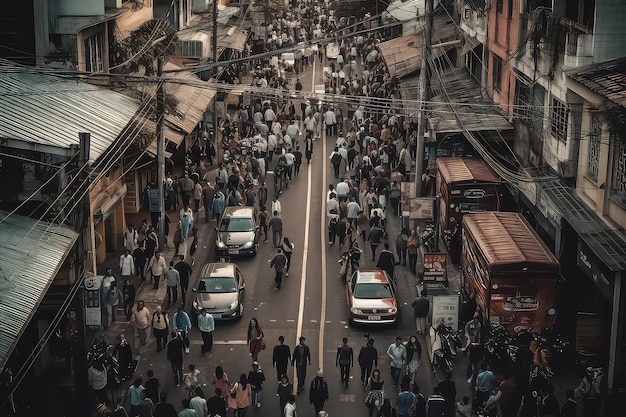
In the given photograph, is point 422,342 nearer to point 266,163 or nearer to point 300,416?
point 300,416

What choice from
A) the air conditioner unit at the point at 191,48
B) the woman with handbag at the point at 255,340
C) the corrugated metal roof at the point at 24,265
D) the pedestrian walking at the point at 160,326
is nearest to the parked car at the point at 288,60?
the air conditioner unit at the point at 191,48

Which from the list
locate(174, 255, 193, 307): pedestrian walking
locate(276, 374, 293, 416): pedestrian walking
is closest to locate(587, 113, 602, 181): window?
locate(276, 374, 293, 416): pedestrian walking

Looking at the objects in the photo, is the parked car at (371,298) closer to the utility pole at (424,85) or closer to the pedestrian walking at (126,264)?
the utility pole at (424,85)

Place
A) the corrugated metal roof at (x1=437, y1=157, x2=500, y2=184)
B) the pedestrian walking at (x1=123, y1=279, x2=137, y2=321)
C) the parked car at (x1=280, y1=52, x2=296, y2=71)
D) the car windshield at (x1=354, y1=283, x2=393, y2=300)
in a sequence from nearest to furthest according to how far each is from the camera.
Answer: the pedestrian walking at (x1=123, y1=279, x2=137, y2=321), the car windshield at (x1=354, y1=283, x2=393, y2=300), the corrugated metal roof at (x1=437, y1=157, x2=500, y2=184), the parked car at (x1=280, y1=52, x2=296, y2=71)

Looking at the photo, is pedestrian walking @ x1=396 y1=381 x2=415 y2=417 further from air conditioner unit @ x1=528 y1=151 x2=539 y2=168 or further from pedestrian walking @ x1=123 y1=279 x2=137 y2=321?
air conditioner unit @ x1=528 y1=151 x2=539 y2=168

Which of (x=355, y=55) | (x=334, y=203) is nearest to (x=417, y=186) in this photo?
(x=334, y=203)

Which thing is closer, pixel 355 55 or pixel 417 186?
pixel 417 186

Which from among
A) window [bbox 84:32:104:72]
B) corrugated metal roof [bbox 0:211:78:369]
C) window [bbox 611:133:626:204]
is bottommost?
corrugated metal roof [bbox 0:211:78:369]
